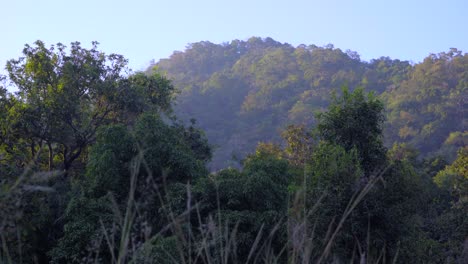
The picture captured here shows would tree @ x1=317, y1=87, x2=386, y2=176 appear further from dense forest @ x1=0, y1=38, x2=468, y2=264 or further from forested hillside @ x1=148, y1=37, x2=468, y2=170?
forested hillside @ x1=148, y1=37, x2=468, y2=170

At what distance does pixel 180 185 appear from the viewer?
461 inches

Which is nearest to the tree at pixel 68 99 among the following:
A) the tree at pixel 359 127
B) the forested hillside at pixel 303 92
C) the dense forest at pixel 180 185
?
the dense forest at pixel 180 185

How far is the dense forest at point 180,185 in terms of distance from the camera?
3289 mm

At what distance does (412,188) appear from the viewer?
34.1 feet

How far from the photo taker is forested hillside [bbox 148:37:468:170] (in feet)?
140

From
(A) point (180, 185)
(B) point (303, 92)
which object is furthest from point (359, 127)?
(B) point (303, 92)

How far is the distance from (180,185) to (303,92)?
43891 millimetres

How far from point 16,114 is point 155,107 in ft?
12.9

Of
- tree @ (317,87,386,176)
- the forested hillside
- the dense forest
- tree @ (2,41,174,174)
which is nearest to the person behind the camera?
the dense forest

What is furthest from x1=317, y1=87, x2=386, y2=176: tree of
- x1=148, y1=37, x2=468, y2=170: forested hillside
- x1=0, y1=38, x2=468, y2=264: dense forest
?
x1=148, y1=37, x2=468, y2=170: forested hillside

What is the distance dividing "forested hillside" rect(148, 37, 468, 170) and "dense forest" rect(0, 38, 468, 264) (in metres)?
15.5

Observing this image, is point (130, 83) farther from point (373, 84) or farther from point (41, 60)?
point (373, 84)

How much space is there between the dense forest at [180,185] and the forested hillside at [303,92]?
15.5 m

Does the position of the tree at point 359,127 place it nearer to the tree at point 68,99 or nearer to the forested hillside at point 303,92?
the tree at point 68,99
